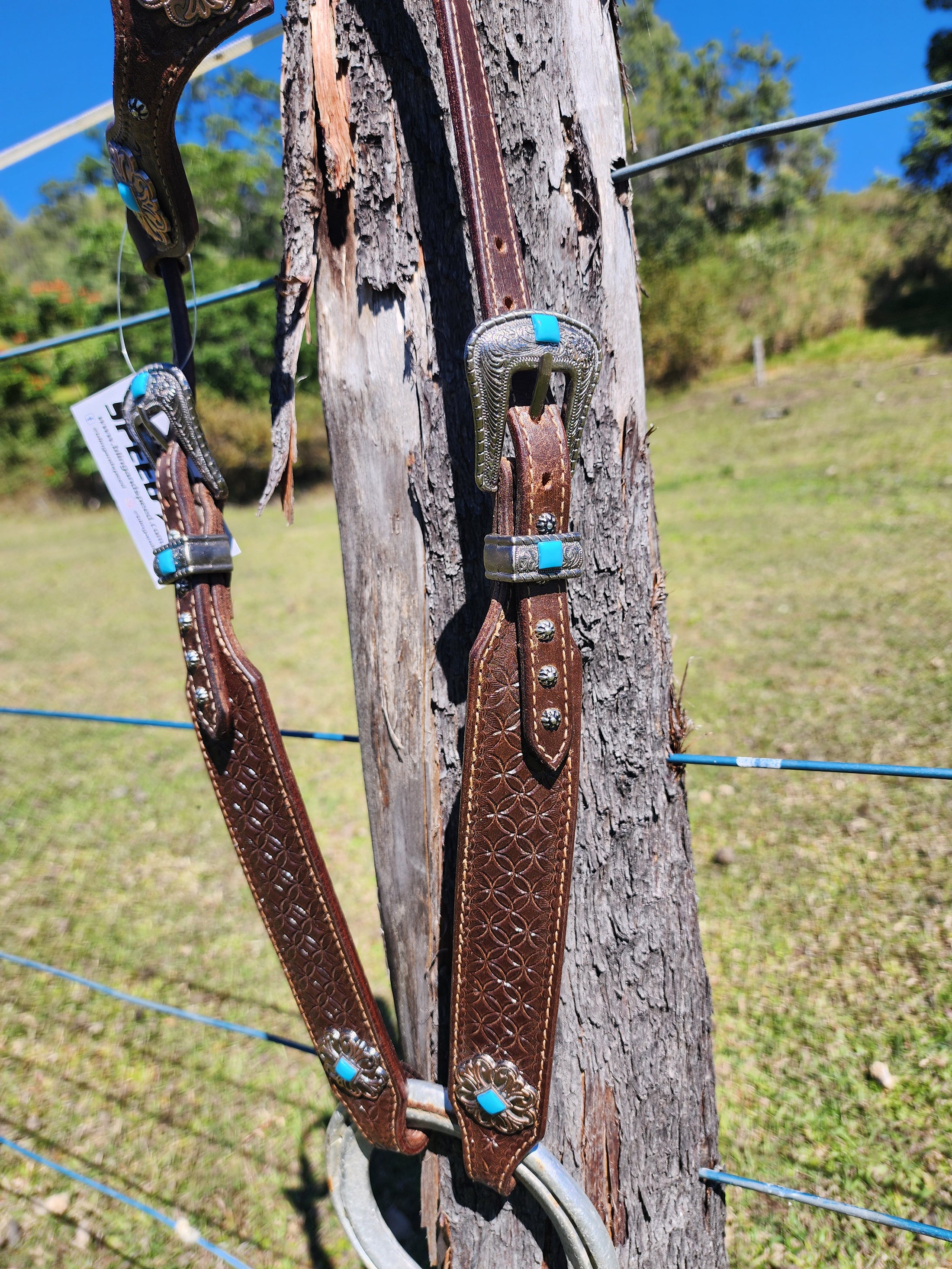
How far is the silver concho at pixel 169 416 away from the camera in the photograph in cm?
105

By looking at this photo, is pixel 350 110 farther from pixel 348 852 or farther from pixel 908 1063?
pixel 348 852

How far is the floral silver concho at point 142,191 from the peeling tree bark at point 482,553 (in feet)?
0.61

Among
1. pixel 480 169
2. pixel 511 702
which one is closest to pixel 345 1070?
pixel 511 702

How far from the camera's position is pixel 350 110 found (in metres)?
0.96

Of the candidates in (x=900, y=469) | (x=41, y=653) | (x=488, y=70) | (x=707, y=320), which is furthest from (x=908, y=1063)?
(x=707, y=320)

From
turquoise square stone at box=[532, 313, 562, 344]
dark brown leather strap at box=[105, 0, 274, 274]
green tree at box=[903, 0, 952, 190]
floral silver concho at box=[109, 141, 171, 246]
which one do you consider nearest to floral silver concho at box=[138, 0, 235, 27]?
dark brown leather strap at box=[105, 0, 274, 274]

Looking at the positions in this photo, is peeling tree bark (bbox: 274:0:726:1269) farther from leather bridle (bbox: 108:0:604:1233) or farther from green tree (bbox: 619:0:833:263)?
green tree (bbox: 619:0:833:263)

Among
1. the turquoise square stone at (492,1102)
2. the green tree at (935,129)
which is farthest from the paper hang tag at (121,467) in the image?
the green tree at (935,129)

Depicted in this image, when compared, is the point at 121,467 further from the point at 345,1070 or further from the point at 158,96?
the point at 345,1070

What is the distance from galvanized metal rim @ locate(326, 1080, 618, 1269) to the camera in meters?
1.03

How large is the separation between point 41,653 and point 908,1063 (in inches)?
284

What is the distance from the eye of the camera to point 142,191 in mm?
1044

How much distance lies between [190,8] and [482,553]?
0.65 meters

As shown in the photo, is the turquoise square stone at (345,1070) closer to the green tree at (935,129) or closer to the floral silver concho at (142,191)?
the floral silver concho at (142,191)
